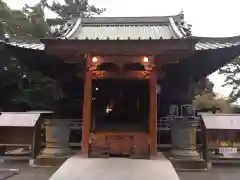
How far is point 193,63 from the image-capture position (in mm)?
10766

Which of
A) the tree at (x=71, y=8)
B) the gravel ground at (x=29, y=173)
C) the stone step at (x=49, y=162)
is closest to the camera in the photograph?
the gravel ground at (x=29, y=173)

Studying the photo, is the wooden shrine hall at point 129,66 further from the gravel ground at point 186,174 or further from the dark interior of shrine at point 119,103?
the gravel ground at point 186,174

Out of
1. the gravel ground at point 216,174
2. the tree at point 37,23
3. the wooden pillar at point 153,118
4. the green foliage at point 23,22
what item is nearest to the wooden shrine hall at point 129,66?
the wooden pillar at point 153,118

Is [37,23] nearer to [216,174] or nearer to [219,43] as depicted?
[219,43]

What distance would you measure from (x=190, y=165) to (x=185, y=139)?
0.69 m

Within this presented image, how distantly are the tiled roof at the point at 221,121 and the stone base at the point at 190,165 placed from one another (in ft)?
5.01

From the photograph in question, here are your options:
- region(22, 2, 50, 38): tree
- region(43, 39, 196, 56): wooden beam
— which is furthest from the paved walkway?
region(22, 2, 50, 38): tree

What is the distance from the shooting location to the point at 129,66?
9.76 metres

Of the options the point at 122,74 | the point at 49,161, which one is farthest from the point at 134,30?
the point at 49,161

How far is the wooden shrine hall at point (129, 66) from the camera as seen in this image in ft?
25.9

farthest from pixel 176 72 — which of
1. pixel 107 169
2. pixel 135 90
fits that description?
pixel 107 169

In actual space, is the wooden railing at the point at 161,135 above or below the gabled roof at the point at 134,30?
below

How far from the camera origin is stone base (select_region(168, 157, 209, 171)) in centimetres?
876

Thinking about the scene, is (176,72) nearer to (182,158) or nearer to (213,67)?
(213,67)
